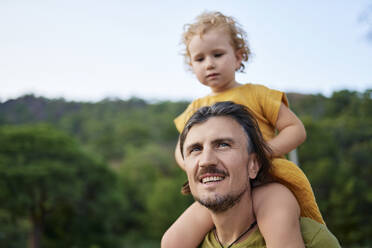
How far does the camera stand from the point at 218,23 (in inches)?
107

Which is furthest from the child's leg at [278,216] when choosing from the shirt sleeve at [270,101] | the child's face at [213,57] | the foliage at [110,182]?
the foliage at [110,182]

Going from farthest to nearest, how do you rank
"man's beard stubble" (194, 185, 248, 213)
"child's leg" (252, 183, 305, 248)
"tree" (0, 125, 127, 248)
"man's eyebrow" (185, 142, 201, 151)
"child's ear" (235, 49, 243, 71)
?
"tree" (0, 125, 127, 248), "child's ear" (235, 49, 243, 71), "man's eyebrow" (185, 142, 201, 151), "man's beard stubble" (194, 185, 248, 213), "child's leg" (252, 183, 305, 248)

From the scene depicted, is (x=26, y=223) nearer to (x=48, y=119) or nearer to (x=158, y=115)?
(x=48, y=119)

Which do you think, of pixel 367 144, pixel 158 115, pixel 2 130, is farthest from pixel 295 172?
pixel 158 115

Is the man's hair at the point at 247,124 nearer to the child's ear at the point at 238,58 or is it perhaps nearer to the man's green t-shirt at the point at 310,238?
the man's green t-shirt at the point at 310,238

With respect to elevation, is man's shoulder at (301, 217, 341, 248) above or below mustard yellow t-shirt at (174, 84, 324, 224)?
below

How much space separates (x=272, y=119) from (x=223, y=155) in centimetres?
70

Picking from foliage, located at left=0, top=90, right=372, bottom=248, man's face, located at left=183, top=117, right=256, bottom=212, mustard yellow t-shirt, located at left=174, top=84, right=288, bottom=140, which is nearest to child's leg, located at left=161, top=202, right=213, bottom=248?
man's face, located at left=183, top=117, right=256, bottom=212

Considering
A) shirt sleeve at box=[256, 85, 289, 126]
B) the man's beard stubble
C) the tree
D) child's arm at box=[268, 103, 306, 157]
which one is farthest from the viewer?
the tree

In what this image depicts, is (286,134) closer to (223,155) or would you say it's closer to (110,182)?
(223,155)

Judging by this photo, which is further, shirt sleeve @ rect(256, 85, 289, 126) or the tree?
the tree

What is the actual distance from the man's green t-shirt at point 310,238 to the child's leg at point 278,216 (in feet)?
0.24

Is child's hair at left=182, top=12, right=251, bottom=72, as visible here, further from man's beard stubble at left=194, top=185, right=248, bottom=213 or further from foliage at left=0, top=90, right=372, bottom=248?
foliage at left=0, top=90, right=372, bottom=248

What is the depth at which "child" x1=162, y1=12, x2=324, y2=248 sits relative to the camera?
1.98 metres
